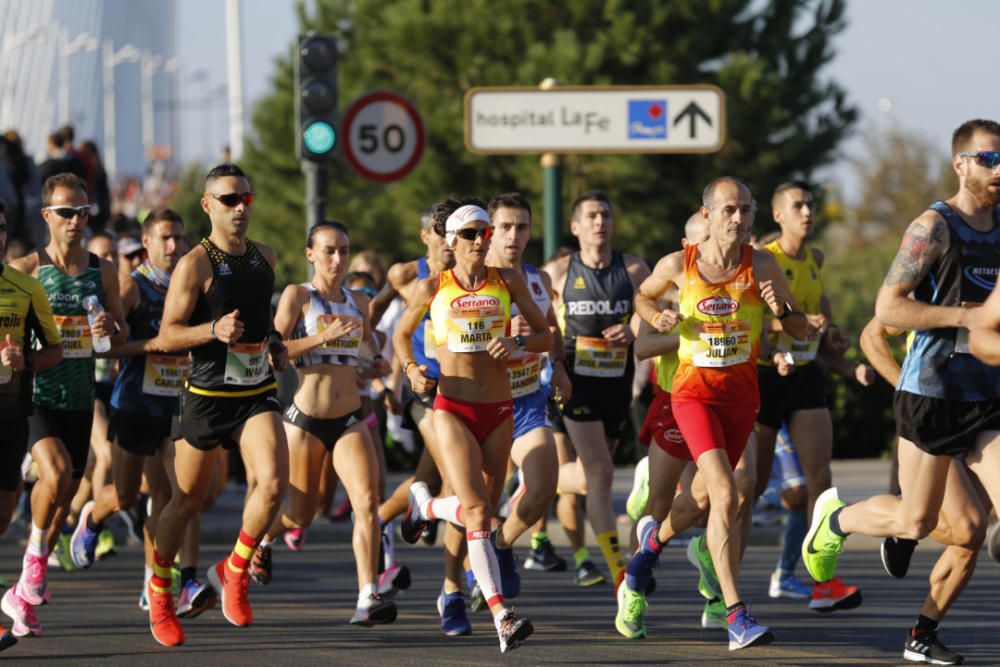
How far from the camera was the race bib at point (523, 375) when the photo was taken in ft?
33.3

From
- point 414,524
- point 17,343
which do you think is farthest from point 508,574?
point 17,343

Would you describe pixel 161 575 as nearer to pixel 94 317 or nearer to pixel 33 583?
pixel 33 583

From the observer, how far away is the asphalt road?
8.52 meters

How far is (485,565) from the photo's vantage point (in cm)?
849

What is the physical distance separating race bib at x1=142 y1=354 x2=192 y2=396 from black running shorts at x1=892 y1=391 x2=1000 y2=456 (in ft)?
14.4

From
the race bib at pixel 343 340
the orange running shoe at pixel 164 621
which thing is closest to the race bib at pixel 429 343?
the race bib at pixel 343 340

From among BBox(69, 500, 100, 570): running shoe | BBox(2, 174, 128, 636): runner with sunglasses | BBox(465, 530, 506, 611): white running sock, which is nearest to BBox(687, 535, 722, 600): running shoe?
BBox(465, 530, 506, 611): white running sock

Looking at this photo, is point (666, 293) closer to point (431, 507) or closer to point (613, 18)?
point (431, 507)

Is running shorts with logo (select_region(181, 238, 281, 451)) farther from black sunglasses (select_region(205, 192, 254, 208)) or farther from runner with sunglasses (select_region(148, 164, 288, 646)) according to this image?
black sunglasses (select_region(205, 192, 254, 208))

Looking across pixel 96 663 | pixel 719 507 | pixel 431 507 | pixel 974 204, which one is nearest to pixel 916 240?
pixel 974 204

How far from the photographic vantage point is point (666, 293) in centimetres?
937

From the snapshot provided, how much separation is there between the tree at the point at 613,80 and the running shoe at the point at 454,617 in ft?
71.1

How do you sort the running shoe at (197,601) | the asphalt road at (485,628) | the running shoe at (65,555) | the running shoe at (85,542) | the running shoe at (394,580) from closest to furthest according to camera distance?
the asphalt road at (485,628) < the running shoe at (197,601) < the running shoe at (394,580) < the running shoe at (85,542) < the running shoe at (65,555)

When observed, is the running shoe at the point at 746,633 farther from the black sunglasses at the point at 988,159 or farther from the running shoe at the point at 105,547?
the running shoe at the point at 105,547
